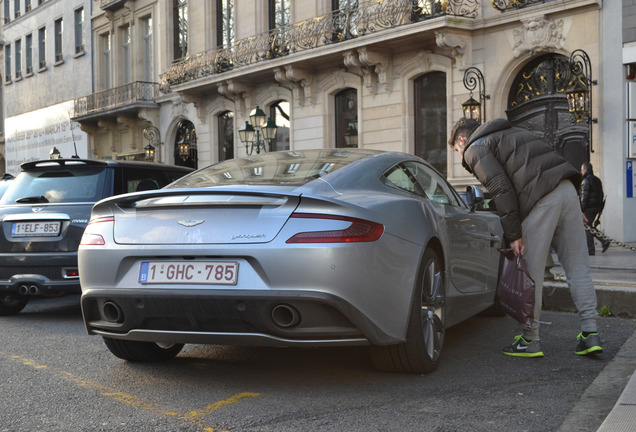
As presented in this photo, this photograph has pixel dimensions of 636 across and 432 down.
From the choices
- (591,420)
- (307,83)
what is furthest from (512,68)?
(591,420)

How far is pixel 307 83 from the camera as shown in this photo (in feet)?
74.4

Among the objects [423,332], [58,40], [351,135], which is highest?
[58,40]

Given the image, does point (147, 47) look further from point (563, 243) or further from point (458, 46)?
point (563, 243)

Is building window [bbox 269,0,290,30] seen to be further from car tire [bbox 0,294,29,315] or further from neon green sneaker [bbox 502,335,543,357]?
neon green sneaker [bbox 502,335,543,357]

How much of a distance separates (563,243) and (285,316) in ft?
7.11

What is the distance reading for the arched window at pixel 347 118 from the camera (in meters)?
21.9

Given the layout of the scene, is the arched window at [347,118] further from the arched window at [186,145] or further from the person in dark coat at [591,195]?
the person in dark coat at [591,195]

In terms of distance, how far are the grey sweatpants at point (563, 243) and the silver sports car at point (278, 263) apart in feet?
2.35

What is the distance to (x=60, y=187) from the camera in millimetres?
7844

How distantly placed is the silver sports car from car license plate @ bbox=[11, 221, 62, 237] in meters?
2.95

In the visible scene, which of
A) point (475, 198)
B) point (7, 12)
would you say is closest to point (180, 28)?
point (7, 12)

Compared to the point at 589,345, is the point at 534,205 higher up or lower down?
higher up

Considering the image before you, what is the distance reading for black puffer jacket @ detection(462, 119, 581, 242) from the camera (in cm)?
523

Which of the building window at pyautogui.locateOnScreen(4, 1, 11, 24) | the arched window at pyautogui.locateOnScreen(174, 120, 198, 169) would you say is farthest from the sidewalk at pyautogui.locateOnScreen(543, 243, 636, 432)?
the building window at pyautogui.locateOnScreen(4, 1, 11, 24)
